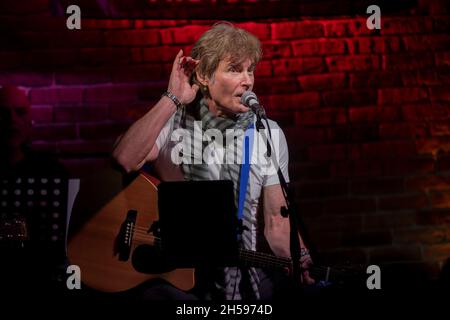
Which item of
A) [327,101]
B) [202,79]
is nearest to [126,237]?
[202,79]

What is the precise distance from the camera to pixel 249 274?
3.23 meters

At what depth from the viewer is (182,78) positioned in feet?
10.3

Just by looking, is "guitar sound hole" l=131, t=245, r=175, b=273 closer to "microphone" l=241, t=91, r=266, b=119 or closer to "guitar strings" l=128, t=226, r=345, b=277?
"guitar strings" l=128, t=226, r=345, b=277

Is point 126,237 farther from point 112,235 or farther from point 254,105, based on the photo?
point 254,105

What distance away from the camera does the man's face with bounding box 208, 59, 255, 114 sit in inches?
127

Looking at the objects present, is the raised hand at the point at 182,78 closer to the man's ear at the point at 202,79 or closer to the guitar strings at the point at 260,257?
the man's ear at the point at 202,79

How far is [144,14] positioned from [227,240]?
5.97 ft

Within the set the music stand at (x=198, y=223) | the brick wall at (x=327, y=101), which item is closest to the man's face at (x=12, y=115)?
the brick wall at (x=327, y=101)

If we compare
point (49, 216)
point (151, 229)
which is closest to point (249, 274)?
point (151, 229)

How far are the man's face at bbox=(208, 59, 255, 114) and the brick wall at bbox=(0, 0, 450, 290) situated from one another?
64cm

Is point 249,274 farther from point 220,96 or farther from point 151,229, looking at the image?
point 220,96

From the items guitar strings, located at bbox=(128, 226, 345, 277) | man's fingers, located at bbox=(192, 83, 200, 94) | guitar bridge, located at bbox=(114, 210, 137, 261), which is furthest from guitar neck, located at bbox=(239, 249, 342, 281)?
man's fingers, located at bbox=(192, 83, 200, 94)

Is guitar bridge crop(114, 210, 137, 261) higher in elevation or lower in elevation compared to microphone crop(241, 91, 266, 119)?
lower

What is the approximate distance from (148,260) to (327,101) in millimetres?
1647
